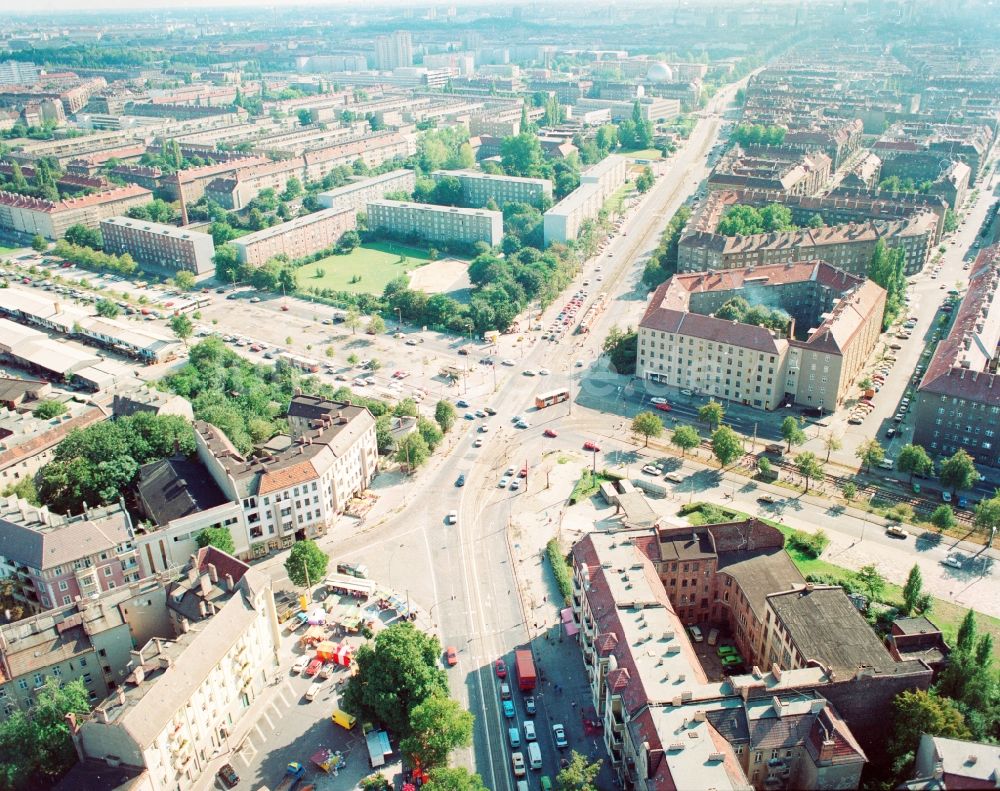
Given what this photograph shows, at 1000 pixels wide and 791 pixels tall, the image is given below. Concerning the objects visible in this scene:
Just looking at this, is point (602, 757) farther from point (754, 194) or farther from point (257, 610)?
point (754, 194)

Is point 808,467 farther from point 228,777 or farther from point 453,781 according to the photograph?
point 228,777

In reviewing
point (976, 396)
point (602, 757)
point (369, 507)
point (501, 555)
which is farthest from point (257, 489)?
point (976, 396)

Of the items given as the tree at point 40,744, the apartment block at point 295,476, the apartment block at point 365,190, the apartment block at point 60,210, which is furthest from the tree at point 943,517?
the apartment block at point 60,210

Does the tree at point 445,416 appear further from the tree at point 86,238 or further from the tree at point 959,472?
the tree at point 86,238

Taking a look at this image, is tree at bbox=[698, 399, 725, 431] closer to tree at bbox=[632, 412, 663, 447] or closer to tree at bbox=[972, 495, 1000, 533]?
→ tree at bbox=[632, 412, 663, 447]

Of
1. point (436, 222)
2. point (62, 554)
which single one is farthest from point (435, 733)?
point (436, 222)
